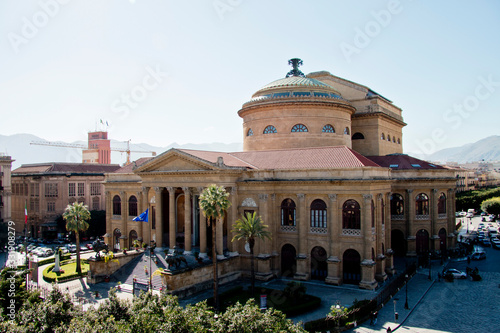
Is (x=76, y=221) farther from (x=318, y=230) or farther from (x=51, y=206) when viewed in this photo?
(x=51, y=206)

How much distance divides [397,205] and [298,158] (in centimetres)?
1686

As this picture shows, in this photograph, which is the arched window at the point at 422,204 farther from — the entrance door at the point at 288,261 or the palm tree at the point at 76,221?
the palm tree at the point at 76,221

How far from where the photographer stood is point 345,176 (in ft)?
129

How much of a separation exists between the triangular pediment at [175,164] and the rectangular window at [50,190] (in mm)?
40166

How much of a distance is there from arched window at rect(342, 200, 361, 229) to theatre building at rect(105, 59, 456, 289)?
10cm

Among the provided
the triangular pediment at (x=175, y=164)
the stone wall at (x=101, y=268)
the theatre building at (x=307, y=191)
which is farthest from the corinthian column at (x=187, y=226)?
the stone wall at (x=101, y=268)

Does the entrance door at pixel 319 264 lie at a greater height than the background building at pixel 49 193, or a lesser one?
lesser

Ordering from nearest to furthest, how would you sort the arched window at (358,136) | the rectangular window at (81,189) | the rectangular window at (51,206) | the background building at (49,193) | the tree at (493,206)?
the arched window at (358,136), the background building at (49,193), the rectangular window at (51,206), the rectangular window at (81,189), the tree at (493,206)

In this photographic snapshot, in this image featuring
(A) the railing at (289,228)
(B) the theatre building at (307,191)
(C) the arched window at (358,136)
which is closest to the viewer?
(B) the theatre building at (307,191)

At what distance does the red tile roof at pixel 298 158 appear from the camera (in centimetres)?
4134

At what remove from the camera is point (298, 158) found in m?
44.8

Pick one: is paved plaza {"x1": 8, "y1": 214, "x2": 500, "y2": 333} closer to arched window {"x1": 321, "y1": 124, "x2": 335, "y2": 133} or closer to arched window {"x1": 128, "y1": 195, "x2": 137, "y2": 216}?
arched window {"x1": 128, "y1": 195, "x2": 137, "y2": 216}

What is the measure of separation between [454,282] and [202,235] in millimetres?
27248

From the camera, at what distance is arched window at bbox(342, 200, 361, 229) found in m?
39.4
